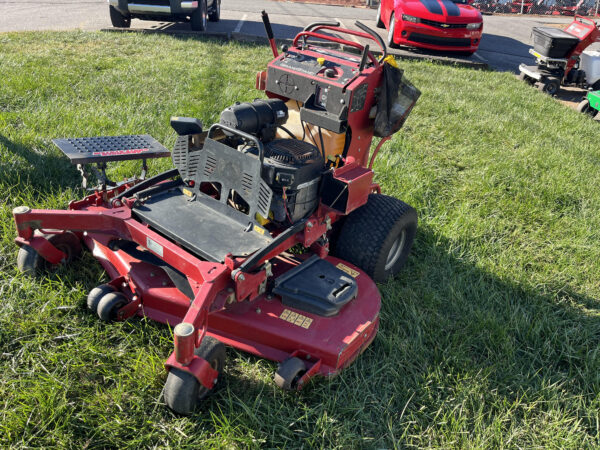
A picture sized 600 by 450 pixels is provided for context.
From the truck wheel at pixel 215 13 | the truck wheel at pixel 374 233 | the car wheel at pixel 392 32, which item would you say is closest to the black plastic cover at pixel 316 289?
the truck wheel at pixel 374 233

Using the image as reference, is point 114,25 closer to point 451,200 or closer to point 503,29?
point 451,200

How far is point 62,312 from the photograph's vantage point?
9.25 ft

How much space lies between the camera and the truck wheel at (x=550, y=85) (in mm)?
8858

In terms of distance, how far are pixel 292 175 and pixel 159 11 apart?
27.1 ft

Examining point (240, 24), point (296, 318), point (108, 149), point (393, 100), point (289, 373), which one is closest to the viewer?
point (289, 373)

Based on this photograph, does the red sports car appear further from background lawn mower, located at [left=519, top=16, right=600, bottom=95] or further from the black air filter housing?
the black air filter housing

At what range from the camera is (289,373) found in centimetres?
237

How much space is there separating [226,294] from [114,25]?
9.41 m

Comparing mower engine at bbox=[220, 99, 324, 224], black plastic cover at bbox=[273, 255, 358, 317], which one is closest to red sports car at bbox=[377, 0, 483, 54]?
mower engine at bbox=[220, 99, 324, 224]

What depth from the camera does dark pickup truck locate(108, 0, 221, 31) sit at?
9.53 m

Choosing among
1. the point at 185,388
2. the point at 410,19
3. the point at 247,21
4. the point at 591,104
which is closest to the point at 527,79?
the point at 591,104

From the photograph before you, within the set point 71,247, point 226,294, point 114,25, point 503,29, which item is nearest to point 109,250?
point 71,247

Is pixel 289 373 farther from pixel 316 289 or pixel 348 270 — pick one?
pixel 348 270

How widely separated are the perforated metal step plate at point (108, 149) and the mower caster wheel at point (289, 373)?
1.65 m
